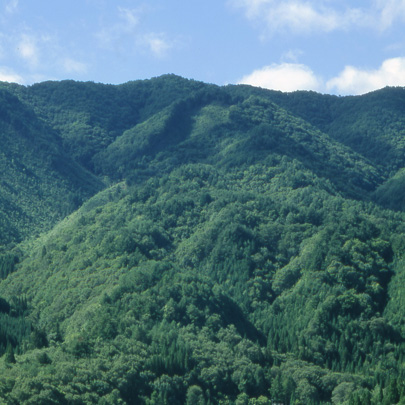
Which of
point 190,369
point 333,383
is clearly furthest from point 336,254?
point 190,369

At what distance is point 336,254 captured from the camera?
156 meters

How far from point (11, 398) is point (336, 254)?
82.7m

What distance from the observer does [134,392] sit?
10581 centimetres

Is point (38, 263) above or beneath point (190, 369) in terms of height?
above

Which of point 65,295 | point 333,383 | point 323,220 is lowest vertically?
point 333,383

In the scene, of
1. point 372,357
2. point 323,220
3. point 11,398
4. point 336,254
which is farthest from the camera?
point 323,220

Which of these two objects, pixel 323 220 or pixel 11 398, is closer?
pixel 11 398

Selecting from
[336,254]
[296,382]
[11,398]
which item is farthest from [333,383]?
[11,398]

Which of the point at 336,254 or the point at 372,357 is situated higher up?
the point at 336,254

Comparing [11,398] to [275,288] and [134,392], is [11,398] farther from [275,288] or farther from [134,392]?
[275,288]

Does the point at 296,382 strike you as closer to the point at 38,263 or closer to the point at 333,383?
the point at 333,383

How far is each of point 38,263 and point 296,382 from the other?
2810 inches

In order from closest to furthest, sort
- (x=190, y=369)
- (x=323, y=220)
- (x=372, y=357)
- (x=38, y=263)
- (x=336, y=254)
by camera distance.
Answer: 1. (x=190, y=369)
2. (x=372, y=357)
3. (x=336, y=254)
4. (x=38, y=263)
5. (x=323, y=220)

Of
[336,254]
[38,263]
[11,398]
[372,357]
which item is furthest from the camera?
[38,263]
